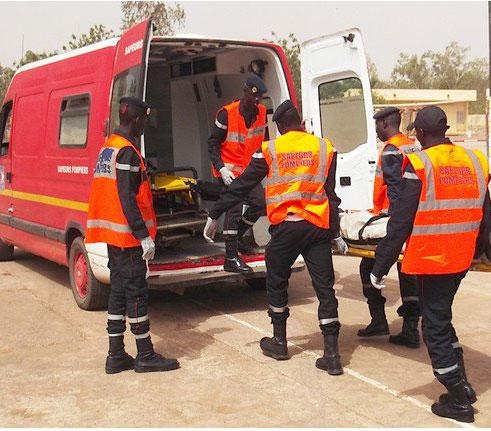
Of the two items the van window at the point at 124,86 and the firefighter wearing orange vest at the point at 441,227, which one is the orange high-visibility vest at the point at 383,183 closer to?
the firefighter wearing orange vest at the point at 441,227

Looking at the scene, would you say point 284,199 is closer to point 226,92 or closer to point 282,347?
point 282,347

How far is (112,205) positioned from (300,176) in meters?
1.30

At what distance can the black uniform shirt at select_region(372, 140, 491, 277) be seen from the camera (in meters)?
4.23

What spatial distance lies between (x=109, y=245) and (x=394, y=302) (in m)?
3.15

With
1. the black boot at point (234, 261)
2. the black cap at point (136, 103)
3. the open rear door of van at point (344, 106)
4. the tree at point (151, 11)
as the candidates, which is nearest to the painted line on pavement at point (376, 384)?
the black boot at point (234, 261)

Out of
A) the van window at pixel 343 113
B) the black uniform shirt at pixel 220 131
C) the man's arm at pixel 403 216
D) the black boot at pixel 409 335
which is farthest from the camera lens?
the van window at pixel 343 113

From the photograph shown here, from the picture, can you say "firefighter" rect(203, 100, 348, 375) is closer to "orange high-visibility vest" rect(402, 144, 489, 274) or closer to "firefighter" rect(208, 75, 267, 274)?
"orange high-visibility vest" rect(402, 144, 489, 274)

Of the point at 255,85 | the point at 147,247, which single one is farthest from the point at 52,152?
the point at 147,247

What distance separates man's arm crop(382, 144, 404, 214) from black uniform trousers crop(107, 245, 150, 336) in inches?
68.6

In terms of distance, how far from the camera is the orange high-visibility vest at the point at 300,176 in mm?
5117

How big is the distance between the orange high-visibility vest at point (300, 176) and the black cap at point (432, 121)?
0.88 metres

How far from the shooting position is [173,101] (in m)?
9.27

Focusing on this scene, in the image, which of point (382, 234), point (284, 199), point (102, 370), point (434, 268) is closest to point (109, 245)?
point (102, 370)

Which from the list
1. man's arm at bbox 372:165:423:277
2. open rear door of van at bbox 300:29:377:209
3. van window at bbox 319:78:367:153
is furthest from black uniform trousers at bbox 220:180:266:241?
man's arm at bbox 372:165:423:277
